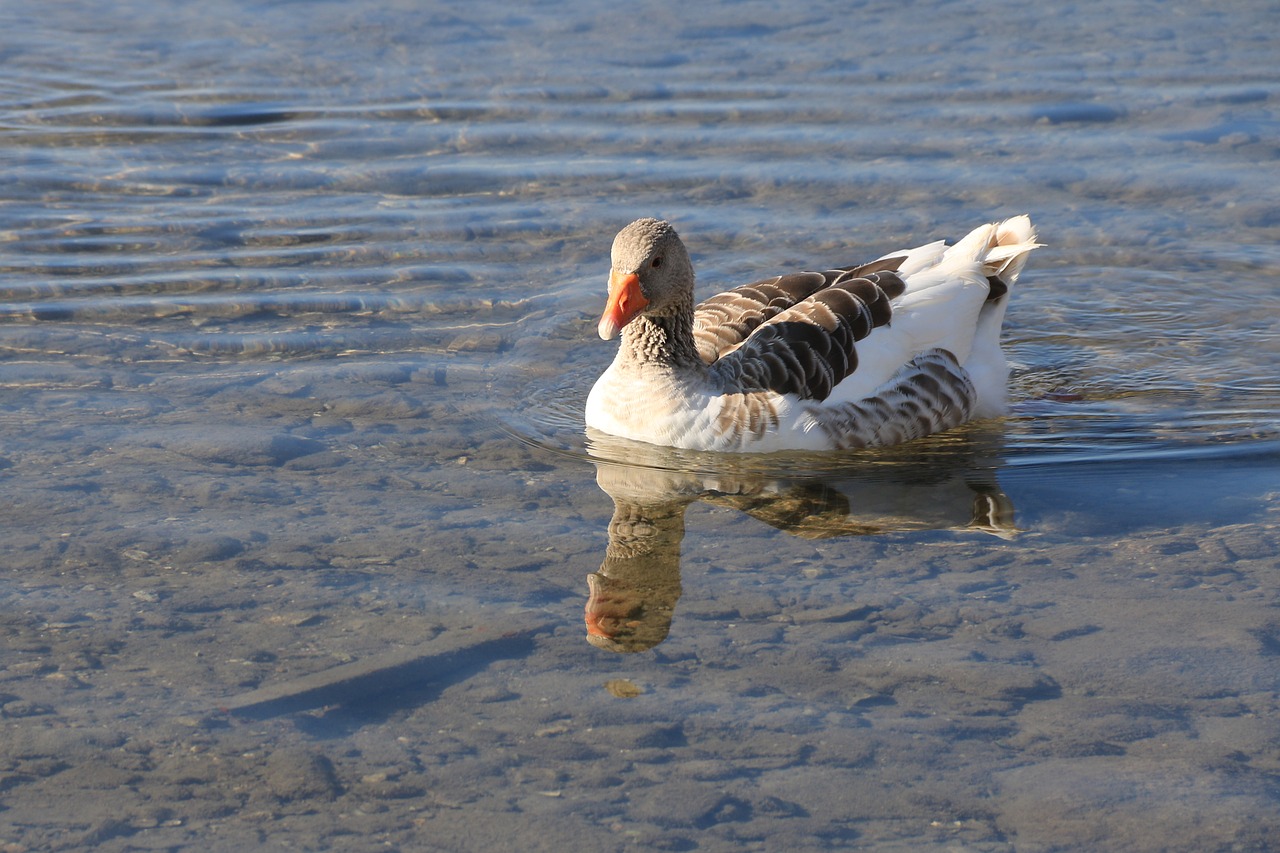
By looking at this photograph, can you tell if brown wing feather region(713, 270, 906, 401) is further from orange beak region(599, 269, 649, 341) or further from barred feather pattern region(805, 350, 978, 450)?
orange beak region(599, 269, 649, 341)

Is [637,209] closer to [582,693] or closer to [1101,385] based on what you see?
[1101,385]

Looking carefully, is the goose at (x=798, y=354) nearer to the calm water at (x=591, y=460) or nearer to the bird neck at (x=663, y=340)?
the bird neck at (x=663, y=340)

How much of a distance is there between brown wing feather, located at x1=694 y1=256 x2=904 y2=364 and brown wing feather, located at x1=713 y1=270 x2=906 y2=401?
0.10m

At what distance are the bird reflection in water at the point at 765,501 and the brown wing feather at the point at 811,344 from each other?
489 mm

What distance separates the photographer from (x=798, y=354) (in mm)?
8922

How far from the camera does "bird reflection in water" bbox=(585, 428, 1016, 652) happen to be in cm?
747

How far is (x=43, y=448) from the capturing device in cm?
872

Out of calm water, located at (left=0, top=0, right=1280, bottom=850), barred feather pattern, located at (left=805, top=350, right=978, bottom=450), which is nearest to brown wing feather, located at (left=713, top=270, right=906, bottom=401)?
barred feather pattern, located at (left=805, top=350, right=978, bottom=450)

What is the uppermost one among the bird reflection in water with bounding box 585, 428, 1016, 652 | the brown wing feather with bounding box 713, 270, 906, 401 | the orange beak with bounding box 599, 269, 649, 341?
the orange beak with bounding box 599, 269, 649, 341

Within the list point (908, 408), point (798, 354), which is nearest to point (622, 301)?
point (798, 354)

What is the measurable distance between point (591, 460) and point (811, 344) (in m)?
1.42

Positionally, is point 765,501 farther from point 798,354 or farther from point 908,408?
point 908,408

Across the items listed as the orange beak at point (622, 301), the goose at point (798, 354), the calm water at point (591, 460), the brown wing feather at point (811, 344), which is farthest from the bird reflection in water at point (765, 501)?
the orange beak at point (622, 301)

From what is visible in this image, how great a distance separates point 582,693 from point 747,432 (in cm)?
268
